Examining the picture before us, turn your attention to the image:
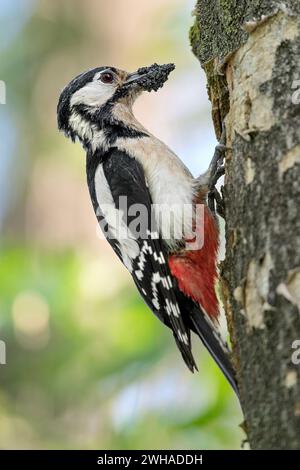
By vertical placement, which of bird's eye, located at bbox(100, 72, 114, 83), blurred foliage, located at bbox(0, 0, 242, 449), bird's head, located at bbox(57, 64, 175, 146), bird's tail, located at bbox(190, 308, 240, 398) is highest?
bird's eye, located at bbox(100, 72, 114, 83)

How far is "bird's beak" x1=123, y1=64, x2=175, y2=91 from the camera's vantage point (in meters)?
4.34

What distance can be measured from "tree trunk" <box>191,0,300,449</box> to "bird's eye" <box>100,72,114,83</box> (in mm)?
1264

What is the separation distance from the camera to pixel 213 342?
3.30 meters

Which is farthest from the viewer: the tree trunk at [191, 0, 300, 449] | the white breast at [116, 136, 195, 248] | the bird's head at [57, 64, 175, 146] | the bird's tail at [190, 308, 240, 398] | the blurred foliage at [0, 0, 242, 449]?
the blurred foliage at [0, 0, 242, 449]

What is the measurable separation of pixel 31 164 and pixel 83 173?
67 centimetres

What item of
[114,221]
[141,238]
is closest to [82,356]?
[114,221]

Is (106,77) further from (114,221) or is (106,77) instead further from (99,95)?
(114,221)

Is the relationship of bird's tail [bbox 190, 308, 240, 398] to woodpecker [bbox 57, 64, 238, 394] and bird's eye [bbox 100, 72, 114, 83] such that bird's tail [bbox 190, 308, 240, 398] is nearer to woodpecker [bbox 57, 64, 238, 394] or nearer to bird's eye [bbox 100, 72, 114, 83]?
woodpecker [bbox 57, 64, 238, 394]

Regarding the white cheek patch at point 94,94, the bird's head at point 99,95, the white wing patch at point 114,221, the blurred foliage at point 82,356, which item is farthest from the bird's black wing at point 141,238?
the blurred foliage at point 82,356

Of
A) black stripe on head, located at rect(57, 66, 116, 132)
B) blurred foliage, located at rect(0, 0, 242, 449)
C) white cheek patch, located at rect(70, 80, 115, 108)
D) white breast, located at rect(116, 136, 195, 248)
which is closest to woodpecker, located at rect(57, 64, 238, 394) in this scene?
white breast, located at rect(116, 136, 195, 248)

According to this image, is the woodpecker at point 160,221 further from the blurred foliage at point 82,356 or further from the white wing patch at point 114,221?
the blurred foliage at point 82,356

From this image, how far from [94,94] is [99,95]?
0.03 meters
